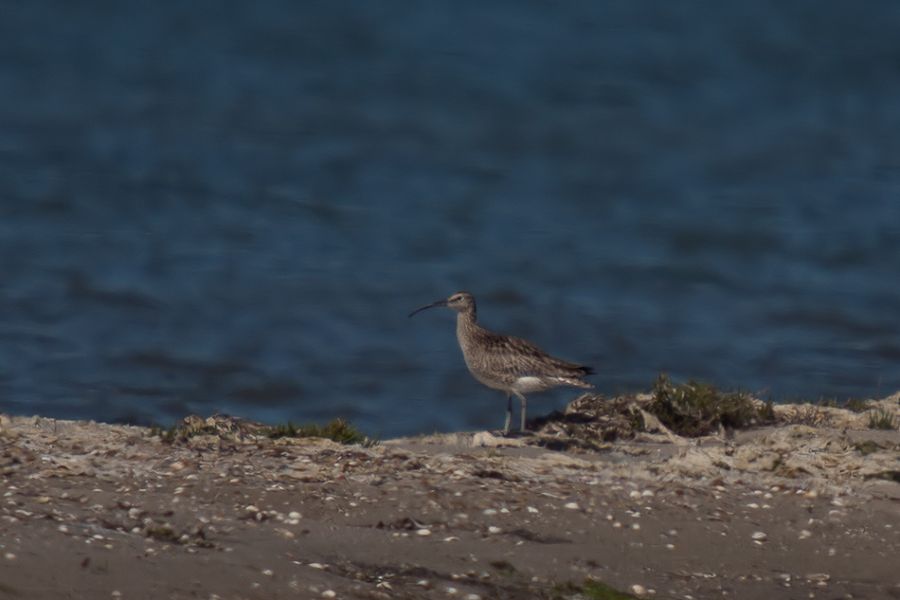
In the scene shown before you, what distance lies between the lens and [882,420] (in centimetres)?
1428

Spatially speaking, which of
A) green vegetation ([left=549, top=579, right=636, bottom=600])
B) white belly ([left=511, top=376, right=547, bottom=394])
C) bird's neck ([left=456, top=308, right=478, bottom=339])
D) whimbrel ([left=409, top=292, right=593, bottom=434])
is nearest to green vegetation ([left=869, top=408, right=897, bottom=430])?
whimbrel ([left=409, top=292, right=593, bottom=434])

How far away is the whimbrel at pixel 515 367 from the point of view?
15.8 metres

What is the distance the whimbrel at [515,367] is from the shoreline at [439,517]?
213cm

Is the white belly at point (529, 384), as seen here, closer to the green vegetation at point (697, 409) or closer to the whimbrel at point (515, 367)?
the whimbrel at point (515, 367)

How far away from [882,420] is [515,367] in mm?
3080

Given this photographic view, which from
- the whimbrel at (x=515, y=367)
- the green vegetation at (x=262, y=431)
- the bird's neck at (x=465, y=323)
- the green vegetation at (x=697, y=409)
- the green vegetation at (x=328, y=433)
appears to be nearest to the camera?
Answer: the green vegetation at (x=262, y=431)

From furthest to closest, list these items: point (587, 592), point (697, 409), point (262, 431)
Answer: point (697, 409) → point (262, 431) → point (587, 592)

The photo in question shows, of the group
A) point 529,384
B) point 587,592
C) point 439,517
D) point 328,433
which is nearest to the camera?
point 587,592

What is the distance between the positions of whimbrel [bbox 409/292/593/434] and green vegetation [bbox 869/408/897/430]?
2.31 m

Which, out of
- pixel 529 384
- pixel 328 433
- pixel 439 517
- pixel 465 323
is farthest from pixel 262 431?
pixel 465 323

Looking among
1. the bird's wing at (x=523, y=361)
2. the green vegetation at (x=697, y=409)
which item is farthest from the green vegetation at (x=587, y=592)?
the bird's wing at (x=523, y=361)

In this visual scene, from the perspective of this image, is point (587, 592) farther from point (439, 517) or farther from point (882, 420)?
point (882, 420)

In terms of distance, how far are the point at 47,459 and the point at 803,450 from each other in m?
4.89

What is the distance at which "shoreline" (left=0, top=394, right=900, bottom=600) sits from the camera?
10.3 meters
